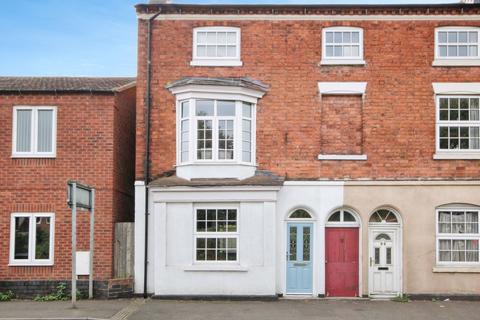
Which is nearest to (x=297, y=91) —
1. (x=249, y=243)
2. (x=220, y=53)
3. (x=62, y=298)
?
(x=220, y=53)

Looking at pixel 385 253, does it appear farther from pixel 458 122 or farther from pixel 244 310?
pixel 244 310

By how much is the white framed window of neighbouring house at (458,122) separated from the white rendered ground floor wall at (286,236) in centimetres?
125

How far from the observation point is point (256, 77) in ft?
70.7

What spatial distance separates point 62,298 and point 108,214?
9.05 feet

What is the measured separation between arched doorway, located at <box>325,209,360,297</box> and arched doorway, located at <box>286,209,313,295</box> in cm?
51

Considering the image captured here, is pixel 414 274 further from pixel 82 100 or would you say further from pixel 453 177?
pixel 82 100

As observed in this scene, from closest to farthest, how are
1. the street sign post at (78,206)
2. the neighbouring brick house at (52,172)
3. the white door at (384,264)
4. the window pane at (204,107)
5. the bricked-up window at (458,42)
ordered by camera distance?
the street sign post at (78,206)
the neighbouring brick house at (52,172)
the window pane at (204,107)
the white door at (384,264)
the bricked-up window at (458,42)

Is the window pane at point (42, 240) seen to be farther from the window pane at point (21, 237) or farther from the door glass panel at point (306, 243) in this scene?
the door glass panel at point (306, 243)

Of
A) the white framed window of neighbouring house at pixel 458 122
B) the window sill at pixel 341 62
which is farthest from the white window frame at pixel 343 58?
the white framed window of neighbouring house at pixel 458 122

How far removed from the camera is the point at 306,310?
61.1 feet

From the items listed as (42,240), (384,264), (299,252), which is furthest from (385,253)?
(42,240)

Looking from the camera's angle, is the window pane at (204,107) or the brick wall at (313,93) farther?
the brick wall at (313,93)

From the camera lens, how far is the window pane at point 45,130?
21.2 metres

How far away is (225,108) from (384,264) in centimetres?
671
